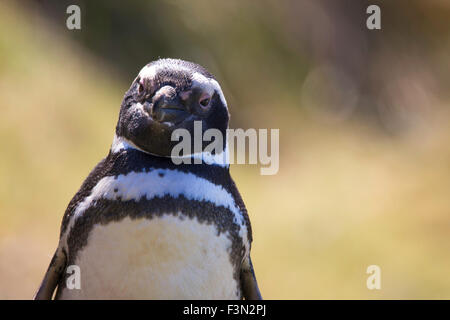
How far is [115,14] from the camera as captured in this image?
7207 mm

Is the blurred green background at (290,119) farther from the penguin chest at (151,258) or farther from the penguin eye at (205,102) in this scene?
the penguin eye at (205,102)

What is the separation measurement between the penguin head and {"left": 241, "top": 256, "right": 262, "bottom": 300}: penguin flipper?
401mm

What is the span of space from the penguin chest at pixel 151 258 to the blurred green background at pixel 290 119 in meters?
2.91

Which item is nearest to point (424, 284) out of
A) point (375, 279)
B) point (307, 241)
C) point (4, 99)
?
point (375, 279)

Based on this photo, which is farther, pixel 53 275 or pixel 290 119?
pixel 290 119

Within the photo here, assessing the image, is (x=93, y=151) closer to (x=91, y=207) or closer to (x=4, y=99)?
(x=4, y=99)

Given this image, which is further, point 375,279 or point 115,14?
point 115,14

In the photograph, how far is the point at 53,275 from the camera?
80.3 inches

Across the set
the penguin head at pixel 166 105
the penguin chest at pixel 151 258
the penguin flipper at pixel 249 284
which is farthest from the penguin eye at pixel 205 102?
the penguin flipper at pixel 249 284

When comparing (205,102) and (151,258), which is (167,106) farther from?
(151,258)

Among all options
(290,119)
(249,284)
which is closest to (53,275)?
(249,284)

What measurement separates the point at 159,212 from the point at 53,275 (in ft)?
1.40

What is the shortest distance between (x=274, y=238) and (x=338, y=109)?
3155mm

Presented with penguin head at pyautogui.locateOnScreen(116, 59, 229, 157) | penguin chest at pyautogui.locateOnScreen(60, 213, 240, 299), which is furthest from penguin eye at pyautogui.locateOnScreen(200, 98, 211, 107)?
penguin chest at pyautogui.locateOnScreen(60, 213, 240, 299)
